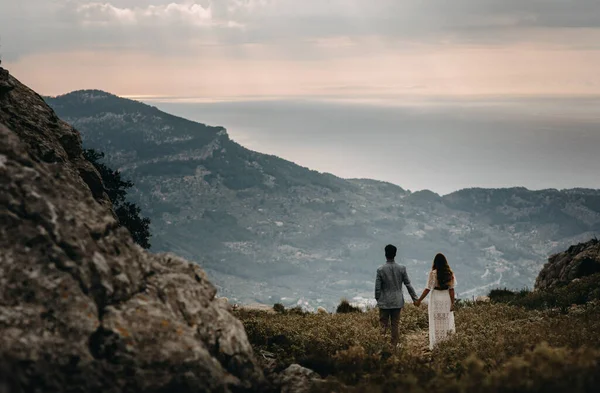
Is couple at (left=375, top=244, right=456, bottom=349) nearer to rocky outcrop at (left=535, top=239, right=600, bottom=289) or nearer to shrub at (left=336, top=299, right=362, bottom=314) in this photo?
shrub at (left=336, top=299, right=362, bottom=314)

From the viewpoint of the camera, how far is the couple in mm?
17906

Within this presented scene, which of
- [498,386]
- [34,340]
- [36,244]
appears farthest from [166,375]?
[498,386]

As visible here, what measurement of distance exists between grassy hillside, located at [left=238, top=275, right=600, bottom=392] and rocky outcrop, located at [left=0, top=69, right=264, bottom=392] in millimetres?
2391

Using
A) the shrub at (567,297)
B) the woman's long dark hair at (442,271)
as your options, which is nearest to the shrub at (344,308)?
the shrub at (567,297)

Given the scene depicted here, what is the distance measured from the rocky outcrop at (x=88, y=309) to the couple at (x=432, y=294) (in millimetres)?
7171

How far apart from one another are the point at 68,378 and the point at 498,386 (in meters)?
5.68

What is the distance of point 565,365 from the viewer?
10117 millimetres

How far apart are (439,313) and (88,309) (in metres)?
11.0

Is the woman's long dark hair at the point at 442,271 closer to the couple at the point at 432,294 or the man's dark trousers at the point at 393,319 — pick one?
the couple at the point at 432,294

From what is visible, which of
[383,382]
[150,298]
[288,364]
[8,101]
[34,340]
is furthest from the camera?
[8,101]

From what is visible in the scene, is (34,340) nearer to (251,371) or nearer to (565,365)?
(251,371)

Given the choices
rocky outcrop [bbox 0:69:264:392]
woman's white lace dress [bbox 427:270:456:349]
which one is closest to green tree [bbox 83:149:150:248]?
woman's white lace dress [bbox 427:270:456:349]

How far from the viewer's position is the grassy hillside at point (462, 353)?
9750 millimetres

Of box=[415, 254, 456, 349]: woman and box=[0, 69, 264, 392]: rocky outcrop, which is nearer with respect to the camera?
box=[0, 69, 264, 392]: rocky outcrop
